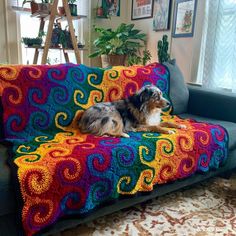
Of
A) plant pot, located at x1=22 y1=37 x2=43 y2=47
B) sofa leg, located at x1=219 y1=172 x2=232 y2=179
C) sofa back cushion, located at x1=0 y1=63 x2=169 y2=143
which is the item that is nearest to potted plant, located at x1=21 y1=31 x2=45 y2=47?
plant pot, located at x1=22 y1=37 x2=43 y2=47

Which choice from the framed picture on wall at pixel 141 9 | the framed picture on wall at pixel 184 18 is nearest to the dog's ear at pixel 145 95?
the framed picture on wall at pixel 184 18

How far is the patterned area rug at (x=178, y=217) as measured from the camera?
143 cm

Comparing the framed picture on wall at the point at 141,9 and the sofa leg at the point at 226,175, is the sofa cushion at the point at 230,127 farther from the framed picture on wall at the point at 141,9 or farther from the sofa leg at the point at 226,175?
the framed picture on wall at the point at 141,9

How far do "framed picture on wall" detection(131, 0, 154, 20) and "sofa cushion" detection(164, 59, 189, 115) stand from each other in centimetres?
163

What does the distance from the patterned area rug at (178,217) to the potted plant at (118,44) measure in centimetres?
223

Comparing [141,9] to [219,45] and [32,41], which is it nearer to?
[219,45]

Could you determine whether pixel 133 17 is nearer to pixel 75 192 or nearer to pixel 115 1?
pixel 115 1

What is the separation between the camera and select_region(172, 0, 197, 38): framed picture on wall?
288 cm

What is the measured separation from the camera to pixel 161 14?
3.33 meters

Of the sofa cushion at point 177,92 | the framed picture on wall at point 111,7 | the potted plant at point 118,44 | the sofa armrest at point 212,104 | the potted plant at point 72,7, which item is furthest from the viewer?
the framed picture on wall at point 111,7

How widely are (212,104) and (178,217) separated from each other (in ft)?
3.47

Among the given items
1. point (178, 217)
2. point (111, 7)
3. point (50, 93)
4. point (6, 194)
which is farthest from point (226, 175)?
point (111, 7)

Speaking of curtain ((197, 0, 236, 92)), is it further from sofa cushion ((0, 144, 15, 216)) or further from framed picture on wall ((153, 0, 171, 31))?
sofa cushion ((0, 144, 15, 216))

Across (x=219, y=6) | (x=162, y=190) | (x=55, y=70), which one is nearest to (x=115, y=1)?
(x=219, y=6)
